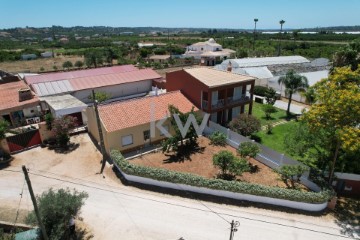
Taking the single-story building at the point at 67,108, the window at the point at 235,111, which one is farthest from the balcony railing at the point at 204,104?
the single-story building at the point at 67,108

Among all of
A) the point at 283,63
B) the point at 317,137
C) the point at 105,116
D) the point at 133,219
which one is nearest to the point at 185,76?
the point at 105,116

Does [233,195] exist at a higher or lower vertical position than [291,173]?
lower

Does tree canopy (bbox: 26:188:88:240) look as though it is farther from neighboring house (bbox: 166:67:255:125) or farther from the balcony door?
the balcony door

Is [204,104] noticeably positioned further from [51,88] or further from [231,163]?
[51,88]

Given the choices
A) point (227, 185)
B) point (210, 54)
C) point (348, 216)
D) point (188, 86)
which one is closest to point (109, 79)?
point (188, 86)

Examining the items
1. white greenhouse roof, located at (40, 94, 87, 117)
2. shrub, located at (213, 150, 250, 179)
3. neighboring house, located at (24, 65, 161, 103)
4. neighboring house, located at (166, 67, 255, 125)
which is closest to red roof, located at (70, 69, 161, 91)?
neighboring house, located at (24, 65, 161, 103)

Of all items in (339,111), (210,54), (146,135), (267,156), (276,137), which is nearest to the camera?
(339,111)

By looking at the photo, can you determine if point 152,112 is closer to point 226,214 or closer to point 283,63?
point 226,214
